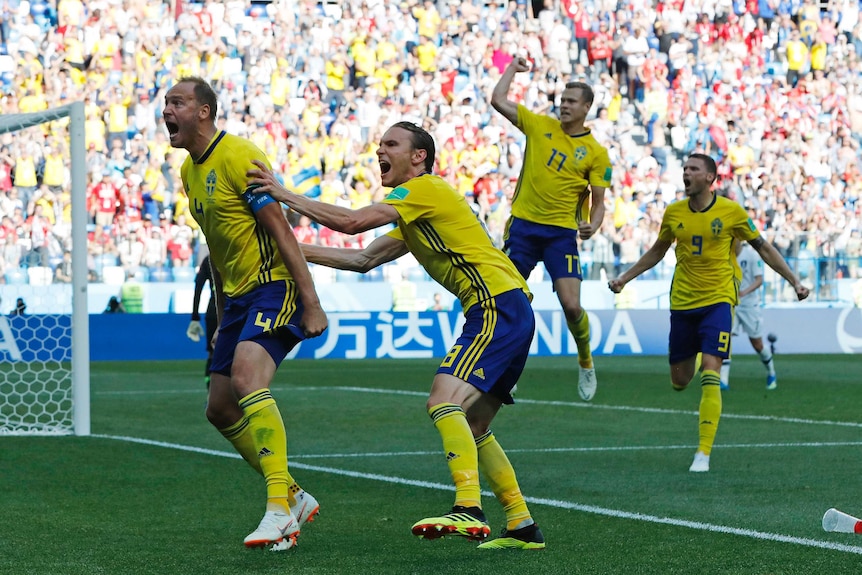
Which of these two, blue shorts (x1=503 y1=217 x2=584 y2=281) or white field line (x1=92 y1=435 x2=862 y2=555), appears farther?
blue shorts (x1=503 y1=217 x2=584 y2=281)

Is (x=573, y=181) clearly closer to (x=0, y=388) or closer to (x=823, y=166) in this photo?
(x=0, y=388)

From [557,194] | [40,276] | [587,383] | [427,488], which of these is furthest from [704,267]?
[40,276]

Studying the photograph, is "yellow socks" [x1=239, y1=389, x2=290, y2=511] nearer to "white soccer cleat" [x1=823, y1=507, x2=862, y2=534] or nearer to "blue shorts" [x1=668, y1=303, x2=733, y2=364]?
"white soccer cleat" [x1=823, y1=507, x2=862, y2=534]

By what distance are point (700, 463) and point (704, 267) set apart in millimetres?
1471

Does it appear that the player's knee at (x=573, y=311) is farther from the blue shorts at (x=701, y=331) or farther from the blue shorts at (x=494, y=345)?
the blue shorts at (x=494, y=345)

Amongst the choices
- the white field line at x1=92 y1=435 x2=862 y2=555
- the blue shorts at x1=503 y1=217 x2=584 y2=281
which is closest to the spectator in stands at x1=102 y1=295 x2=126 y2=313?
the blue shorts at x1=503 y1=217 x2=584 y2=281

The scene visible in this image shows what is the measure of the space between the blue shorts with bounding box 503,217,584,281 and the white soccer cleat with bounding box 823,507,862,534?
5.31 meters

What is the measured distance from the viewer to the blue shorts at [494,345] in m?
5.96

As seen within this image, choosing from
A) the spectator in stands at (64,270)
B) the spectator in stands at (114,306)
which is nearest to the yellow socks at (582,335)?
the spectator in stands at (64,270)

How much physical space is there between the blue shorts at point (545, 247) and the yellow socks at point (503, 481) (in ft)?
18.0

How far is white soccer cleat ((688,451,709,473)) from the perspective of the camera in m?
9.07

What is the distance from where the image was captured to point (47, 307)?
20344mm

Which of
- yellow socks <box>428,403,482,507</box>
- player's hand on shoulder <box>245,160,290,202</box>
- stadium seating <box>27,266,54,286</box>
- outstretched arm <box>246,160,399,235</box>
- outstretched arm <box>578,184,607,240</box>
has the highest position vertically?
player's hand on shoulder <box>245,160,290,202</box>

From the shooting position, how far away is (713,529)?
6664 millimetres
